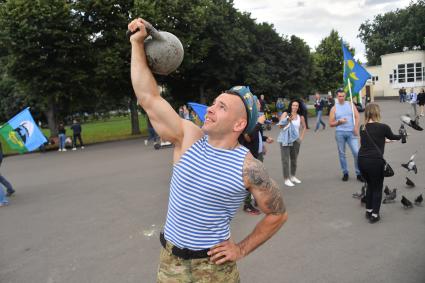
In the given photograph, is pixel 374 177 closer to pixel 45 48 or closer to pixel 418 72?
pixel 45 48

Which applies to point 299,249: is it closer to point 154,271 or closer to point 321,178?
point 154,271

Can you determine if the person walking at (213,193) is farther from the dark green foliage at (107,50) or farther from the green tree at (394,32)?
the green tree at (394,32)

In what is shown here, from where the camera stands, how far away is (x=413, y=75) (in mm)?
50719

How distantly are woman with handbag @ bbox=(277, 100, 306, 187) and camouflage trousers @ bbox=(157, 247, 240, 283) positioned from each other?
6.03m

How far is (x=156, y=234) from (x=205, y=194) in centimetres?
393

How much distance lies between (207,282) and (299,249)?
296 centimetres

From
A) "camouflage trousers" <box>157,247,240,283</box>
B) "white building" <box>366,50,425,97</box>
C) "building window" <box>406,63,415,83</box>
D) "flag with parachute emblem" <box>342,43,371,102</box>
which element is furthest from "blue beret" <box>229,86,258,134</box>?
"building window" <box>406,63,415,83</box>

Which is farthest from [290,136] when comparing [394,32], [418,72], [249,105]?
[394,32]

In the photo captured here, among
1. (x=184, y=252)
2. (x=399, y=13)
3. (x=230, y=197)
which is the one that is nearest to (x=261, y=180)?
(x=230, y=197)

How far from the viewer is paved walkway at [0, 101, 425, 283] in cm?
439

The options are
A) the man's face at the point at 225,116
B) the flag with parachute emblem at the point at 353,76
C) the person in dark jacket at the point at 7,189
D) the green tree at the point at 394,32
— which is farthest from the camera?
the green tree at the point at 394,32

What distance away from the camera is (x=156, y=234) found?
5793 millimetres

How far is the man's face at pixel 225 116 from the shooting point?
2211 millimetres

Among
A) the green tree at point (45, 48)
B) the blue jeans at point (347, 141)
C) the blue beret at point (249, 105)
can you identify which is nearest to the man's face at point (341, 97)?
the blue jeans at point (347, 141)
